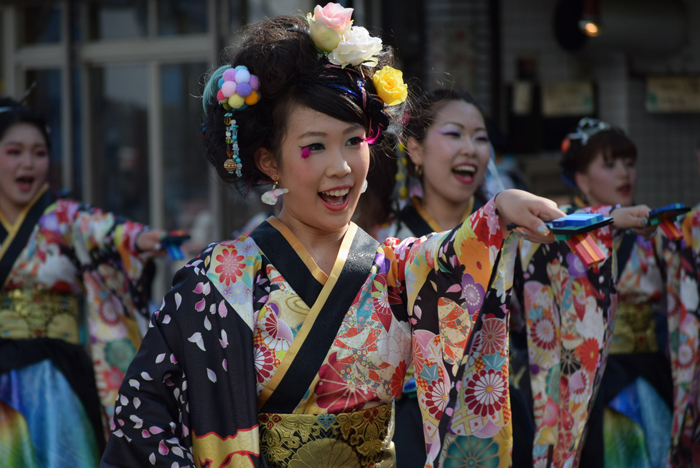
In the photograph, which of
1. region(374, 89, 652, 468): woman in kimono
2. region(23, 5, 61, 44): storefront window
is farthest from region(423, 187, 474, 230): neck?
region(23, 5, 61, 44): storefront window

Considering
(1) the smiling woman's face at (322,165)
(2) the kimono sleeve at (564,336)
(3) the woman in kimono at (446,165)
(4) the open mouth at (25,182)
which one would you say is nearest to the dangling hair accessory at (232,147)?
(1) the smiling woman's face at (322,165)

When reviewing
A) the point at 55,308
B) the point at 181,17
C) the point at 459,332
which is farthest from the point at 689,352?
the point at 181,17

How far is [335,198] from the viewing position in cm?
209

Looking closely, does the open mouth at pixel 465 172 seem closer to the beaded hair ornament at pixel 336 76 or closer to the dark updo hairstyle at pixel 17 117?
the beaded hair ornament at pixel 336 76

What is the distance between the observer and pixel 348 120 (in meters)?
2.03

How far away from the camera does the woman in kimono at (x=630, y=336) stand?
3.35 metres

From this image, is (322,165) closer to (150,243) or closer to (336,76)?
(336,76)

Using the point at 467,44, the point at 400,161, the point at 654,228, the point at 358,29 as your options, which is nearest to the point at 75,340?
the point at 400,161

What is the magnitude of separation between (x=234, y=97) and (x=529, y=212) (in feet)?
2.75

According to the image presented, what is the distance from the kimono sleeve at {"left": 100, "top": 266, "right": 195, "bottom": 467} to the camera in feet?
6.19

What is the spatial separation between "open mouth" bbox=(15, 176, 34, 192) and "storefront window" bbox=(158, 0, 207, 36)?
2223 millimetres

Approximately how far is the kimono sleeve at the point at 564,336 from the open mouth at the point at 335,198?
1.11 metres

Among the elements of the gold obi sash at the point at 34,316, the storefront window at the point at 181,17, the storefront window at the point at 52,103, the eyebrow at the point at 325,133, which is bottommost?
the gold obi sash at the point at 34,316

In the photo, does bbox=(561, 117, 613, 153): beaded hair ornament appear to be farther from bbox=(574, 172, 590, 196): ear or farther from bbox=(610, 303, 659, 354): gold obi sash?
bbox=(610, 303, 659, 354): gold obi sash
